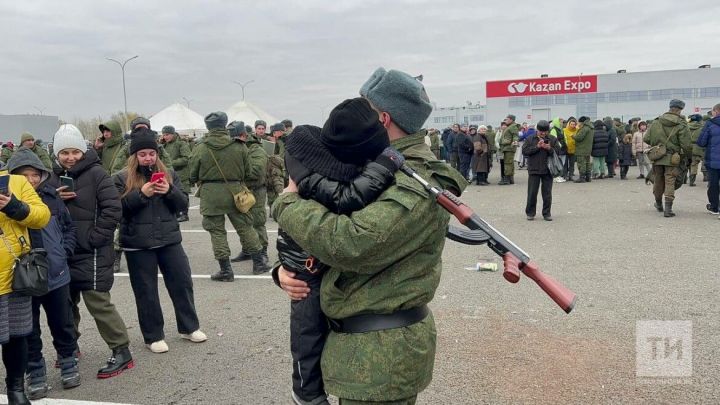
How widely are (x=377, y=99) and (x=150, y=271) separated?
11.4 feet

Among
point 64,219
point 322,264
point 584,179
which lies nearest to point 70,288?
point 64,219

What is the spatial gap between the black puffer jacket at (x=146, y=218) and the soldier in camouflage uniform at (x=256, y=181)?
8.71ft

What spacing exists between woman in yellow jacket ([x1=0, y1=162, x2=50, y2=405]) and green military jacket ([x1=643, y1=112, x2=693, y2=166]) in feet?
31.8

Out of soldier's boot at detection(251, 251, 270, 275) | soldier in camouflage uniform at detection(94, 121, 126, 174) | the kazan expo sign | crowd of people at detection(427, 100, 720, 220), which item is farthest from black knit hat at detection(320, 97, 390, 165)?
the kazan expo sign

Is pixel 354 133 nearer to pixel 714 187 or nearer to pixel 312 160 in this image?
pixel 312 160

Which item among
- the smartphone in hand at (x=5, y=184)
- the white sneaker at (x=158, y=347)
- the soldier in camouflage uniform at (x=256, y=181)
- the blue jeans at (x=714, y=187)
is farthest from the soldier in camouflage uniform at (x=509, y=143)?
the smartphone in hand at (x=5, y=184)

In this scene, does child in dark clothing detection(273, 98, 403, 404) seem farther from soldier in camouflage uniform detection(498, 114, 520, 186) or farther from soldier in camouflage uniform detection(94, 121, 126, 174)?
soldier in camouflage uniform detection(498, 114, 520, 186)

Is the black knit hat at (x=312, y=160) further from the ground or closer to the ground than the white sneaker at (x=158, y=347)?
further from the ground

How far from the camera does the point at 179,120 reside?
23125 mm

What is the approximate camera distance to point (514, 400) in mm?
3648

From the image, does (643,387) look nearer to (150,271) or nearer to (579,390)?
(579,390)

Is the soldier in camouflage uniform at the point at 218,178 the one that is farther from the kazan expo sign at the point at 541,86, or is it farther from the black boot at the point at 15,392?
the kazan expo sign at the point at 541,86

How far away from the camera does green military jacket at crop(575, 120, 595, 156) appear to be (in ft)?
51.5

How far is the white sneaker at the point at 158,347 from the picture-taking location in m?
4.77
